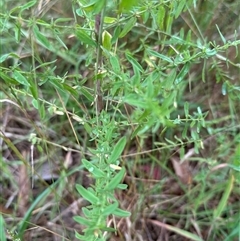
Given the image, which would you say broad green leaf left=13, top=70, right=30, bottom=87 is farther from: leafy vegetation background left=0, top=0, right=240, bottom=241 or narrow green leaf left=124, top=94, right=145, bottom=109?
leafy vegetation background left=0, top=0, right=240, bottom=241

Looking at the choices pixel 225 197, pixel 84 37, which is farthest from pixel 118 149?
pixel 225 197

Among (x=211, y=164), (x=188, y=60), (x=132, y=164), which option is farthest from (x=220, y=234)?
(x=188, y=60)

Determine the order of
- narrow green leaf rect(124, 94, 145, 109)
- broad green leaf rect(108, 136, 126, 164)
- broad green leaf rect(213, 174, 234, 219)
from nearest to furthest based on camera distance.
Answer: narrow green leaf rect(124, 94, 145, 109) < broad green leaf rect(108, 136, 126, 164) < broad green leaf rect(213, 174, 234, 219)

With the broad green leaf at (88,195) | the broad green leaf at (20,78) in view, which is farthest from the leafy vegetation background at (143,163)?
the broad green leaf at (88,195)

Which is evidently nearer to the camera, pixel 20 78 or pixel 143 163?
pixel 20 78

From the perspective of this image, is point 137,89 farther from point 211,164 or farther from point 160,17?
point 211,164

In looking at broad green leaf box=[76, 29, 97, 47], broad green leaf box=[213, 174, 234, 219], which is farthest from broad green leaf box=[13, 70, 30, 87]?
broad green leaf box=[213, 174, 234, 219]

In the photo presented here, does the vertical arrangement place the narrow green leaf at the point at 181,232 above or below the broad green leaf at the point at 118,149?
below

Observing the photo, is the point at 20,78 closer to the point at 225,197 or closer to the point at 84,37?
the point at 84,37

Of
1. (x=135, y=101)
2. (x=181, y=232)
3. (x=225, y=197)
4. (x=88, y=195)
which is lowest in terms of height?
(x=181, y=232)

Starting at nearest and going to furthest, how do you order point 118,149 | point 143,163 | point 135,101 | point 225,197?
point 135,101 → point 118,149 → point 225,197 → point 143,163

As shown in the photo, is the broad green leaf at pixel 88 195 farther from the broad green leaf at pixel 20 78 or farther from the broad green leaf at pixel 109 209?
the broad green leaf at pixel 20 78

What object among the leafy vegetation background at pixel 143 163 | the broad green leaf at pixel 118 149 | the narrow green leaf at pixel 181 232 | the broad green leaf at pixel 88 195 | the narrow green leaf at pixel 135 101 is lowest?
the narrow green leaf at pixel 181 232
